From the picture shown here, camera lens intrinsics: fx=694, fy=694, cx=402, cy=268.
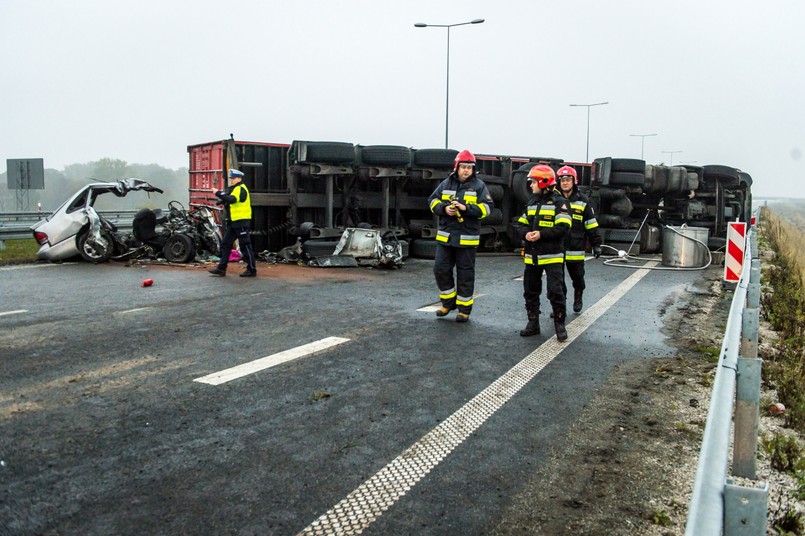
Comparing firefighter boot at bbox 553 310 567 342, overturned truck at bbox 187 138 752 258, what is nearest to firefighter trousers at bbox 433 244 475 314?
firefighter boot at bbox 553 310 567 342

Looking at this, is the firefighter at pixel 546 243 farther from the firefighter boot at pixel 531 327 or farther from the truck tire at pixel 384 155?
the truck tire at pixel 384 155

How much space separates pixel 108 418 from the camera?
13.3 feet

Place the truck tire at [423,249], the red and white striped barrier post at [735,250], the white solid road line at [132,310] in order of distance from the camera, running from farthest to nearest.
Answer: the truck tire at [423,249] < the red and white striped barrier post at [735,250] < the white solid road line at [132,310]

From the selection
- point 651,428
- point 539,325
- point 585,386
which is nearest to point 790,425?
point 651,428

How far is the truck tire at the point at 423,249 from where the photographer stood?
14.8 metres

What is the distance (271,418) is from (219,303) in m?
4.36

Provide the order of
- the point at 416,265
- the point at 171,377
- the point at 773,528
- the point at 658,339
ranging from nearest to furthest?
1. the point at 773,528
2. the point at 171,377
3. the point at 658,339
4. the point at 416,265

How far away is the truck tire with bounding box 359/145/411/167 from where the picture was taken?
1431cm

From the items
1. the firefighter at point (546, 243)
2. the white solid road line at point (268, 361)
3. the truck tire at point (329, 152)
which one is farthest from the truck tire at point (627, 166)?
the white solid road line at point (268, 361)

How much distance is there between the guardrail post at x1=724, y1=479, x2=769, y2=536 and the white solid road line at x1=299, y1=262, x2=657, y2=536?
5.54 feet

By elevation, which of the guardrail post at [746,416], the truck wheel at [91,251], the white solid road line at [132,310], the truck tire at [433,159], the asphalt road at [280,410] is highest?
the truck tire at [433,159]

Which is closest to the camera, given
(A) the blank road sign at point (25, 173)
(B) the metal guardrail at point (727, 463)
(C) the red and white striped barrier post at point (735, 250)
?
(B) the metal guardrail at point (727, 463)

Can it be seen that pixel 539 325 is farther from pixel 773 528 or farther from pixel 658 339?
pixel 773 528

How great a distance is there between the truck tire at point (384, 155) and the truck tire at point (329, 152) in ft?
1.43
